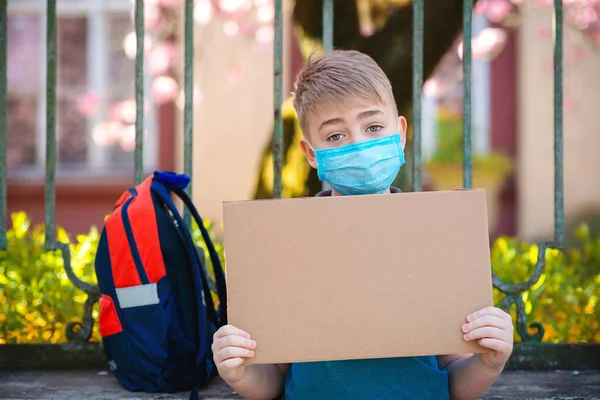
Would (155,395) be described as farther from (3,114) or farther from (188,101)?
(3,114)

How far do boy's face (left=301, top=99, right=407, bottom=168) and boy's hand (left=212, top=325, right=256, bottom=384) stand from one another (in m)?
0.51

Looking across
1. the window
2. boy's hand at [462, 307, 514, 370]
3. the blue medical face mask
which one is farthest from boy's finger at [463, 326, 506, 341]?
the window

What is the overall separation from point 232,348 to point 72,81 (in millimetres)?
6978

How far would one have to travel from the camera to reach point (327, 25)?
2264 millimetres

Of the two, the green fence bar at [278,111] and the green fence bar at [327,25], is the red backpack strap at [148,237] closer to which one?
the green fence bar at [278,111]

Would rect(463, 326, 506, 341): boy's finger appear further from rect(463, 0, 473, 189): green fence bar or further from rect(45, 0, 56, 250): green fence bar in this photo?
rect(45, 0, 56, 250): green fence bar

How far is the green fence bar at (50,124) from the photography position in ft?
7.43

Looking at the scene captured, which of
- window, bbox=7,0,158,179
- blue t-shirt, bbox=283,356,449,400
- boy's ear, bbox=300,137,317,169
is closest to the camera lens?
blue t-shirt, bbox=283,356,449,400

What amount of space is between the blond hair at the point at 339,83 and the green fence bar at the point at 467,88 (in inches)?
23.3

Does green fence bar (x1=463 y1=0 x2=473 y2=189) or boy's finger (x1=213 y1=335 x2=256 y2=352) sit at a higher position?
green fence bar (x1=463 y1=0 x2=473 y2=189)

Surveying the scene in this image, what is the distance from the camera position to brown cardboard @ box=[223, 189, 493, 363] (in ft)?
4.94

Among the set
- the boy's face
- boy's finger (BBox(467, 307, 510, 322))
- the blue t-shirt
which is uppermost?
the boy's face

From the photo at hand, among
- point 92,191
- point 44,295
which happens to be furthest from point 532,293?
point 92,191

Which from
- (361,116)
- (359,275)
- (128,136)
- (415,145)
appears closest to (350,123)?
(361,116)
